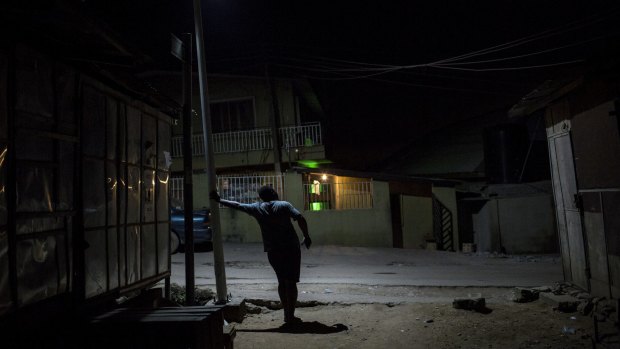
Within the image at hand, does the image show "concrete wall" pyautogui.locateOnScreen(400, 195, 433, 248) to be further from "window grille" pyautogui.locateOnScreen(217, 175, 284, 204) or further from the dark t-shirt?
the dark t-shirt

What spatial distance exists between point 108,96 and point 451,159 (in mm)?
22458

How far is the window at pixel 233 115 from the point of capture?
19953 millimetres

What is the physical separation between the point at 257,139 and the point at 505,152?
1099 centimetres

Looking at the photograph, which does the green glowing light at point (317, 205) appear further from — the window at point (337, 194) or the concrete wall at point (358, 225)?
the concrete wall at point (358, 225)

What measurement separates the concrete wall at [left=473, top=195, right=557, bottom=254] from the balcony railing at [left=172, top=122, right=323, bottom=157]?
788 cm

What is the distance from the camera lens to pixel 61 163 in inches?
159

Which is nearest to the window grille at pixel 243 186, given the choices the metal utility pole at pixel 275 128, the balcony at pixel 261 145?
the metal utility pole at pixel 275 128

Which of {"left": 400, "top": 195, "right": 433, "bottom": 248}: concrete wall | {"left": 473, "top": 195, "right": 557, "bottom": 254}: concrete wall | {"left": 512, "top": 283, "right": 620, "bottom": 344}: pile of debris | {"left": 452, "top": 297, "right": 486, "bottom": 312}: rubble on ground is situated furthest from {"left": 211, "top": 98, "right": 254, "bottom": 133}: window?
{"left": 512, "top": 283, "right": 620, "bottom": 344}: pile of debris

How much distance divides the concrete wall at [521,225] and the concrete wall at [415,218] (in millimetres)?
2265

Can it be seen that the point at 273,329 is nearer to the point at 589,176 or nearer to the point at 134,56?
the point at 134,56

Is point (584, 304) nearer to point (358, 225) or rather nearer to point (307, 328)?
point (307, 328)

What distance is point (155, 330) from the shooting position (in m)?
3.77

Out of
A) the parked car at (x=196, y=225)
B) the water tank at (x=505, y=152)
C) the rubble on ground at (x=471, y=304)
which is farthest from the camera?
the water tank at (x=505, y=152)

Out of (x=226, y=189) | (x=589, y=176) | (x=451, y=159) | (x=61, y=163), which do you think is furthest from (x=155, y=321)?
(x=451, y=159)
